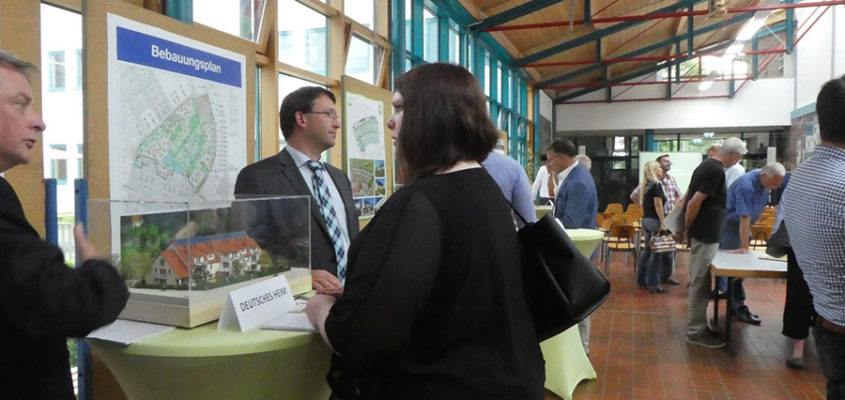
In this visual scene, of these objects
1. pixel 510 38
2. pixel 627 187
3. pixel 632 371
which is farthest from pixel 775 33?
pixel 632 371

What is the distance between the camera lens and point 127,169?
6.40 ft

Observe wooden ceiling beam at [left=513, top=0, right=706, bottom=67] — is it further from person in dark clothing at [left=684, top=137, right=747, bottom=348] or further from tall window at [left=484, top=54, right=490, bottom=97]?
person in dark clothing at [left=684, top=137, right=747, bottom=348]

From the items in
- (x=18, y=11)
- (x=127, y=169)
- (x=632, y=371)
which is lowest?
(x=632, y=371)

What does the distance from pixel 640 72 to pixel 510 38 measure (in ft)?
20.7

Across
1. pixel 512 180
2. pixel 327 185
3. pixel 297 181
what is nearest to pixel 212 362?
pixel 297 181

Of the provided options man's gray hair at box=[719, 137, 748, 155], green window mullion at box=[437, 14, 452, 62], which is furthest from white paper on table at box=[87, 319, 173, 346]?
green window mullion at box=[437, 14, 452, 62]

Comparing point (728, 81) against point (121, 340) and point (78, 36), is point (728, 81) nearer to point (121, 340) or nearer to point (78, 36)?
point (78, 36)

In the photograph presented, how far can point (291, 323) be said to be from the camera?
4.62 ft

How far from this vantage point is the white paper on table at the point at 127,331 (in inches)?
50.4

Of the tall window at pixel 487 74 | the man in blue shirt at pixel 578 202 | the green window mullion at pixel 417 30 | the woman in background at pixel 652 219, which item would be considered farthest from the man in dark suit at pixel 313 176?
the tall window at pixel 487 74

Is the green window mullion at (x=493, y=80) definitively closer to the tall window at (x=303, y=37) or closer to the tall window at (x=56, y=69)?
the tall window at (x=303, y=37)

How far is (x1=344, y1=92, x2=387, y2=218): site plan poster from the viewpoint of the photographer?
12.2 ft

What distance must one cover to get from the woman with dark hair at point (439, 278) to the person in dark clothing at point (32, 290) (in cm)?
42

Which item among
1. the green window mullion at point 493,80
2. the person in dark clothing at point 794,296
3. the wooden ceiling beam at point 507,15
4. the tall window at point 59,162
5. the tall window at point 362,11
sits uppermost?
the wooden ceiling beam at point 507,15
